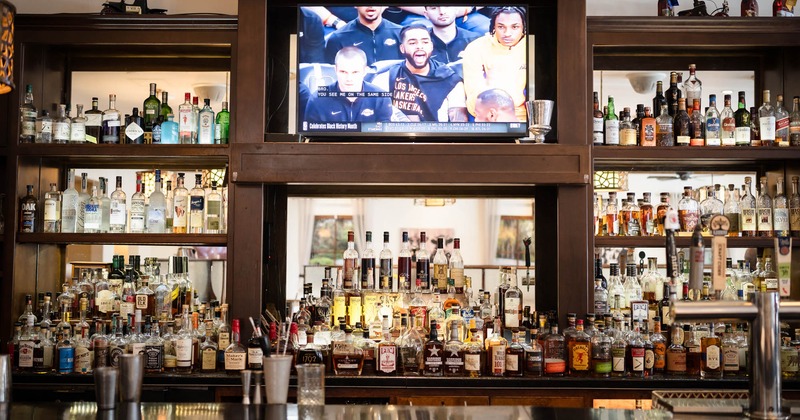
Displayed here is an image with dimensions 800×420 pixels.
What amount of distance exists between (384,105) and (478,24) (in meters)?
0.62

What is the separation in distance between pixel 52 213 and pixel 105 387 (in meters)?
2.15

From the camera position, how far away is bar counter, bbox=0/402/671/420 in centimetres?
204

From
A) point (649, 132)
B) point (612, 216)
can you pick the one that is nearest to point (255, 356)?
point (612, 216)

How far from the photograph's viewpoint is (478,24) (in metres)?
3.85

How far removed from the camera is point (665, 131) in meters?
3.88

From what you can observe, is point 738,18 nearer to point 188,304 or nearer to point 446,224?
point 446,224

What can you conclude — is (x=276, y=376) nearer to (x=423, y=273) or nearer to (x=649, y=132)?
(x=423, y=273)

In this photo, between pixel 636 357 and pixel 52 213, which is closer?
pixel 636 357

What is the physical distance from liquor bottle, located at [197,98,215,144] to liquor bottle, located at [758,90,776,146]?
9.11 ft

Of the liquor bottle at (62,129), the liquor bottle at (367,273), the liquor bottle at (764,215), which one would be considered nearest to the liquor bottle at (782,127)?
the liquor bottle at (764,215)

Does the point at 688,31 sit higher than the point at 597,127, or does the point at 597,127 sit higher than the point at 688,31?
the point at 688,31

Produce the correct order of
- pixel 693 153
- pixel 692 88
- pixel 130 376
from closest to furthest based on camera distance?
1. pixel 130 376
2. pixel 693 153
3. pixel 692 88

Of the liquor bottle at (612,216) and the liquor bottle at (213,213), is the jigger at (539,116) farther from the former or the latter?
the liquor bottle at (213,213)

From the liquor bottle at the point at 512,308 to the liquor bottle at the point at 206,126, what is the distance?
171 cm
